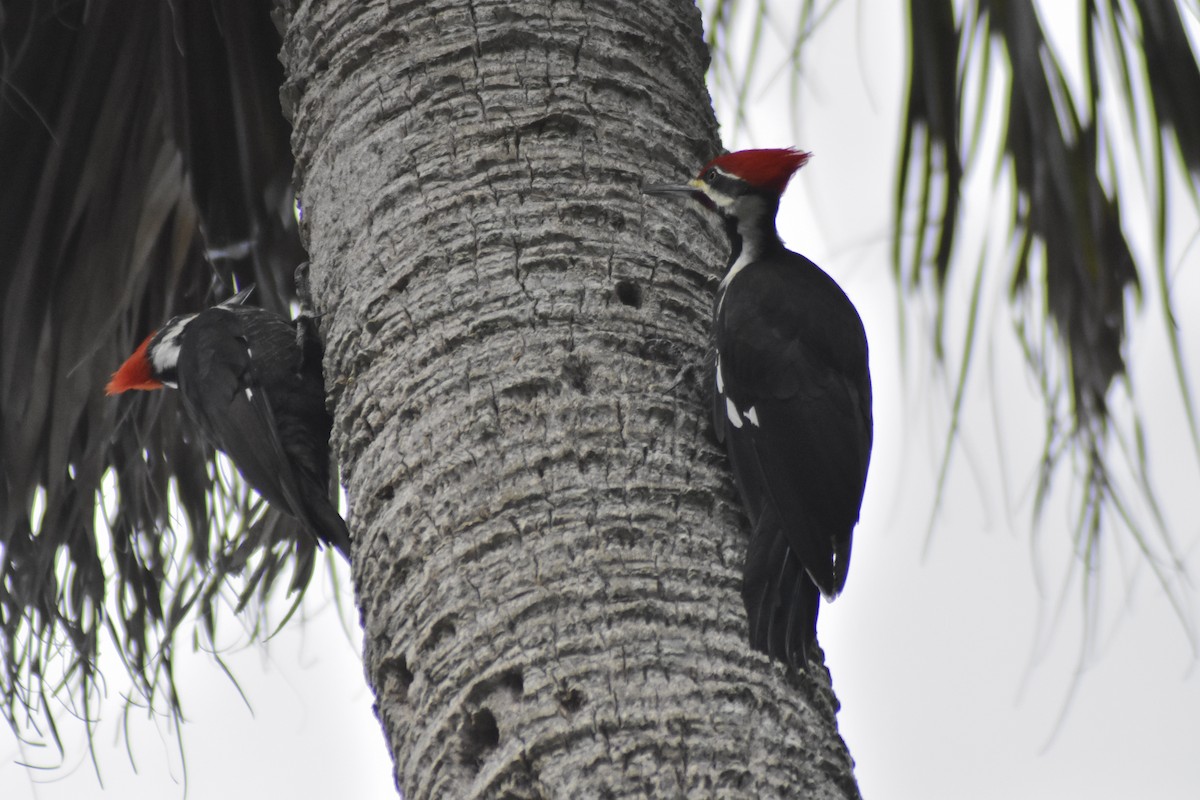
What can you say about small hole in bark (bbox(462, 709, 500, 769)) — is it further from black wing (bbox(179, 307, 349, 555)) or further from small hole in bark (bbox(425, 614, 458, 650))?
black wing (bbox(179, 307, 349, 555))

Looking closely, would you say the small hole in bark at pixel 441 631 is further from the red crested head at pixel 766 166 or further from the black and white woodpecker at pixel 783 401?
the red crested head at pixel 766 166

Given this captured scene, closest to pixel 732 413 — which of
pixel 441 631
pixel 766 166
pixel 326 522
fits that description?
pixel 441 631

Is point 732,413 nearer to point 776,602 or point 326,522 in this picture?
point 776,602

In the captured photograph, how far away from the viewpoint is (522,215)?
2.02 meters

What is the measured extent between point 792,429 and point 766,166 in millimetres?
540

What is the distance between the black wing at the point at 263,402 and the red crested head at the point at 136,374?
4.6 inches

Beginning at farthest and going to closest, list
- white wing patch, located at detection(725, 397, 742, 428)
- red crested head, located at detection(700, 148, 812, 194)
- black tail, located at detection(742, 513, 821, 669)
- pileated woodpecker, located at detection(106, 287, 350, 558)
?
pileated woodpecker, located at detection(106, 287, 350, 558), red crested head, located at detection(700, 148, 812, 194), white wing patch, located at detection(725, 397, 742, 428), black tail, located at detection(742, 513, 821, 669)

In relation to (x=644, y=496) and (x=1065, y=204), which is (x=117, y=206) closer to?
(x=644, y=496)

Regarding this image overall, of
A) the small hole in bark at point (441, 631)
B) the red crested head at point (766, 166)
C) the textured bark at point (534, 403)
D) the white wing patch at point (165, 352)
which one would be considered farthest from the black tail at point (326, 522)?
the small hole in bark at point (441, 631)

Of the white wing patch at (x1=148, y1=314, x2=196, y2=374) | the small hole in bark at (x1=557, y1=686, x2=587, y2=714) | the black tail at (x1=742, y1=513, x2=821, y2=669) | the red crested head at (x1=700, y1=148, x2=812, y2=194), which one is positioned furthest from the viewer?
the white wing patch at (x1=148, y1=314, x2=196, y2=374)

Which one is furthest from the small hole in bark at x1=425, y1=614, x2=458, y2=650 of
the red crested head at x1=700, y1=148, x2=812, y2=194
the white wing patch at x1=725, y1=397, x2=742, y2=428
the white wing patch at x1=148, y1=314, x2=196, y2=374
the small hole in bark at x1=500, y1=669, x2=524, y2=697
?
the white wing patch at x1=148, y1=314, x2=196, y2=374

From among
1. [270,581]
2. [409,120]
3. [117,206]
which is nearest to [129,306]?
[117,206]

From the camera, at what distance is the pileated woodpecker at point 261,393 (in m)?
2.83

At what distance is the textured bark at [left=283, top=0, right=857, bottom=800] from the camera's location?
1602 millimetres
